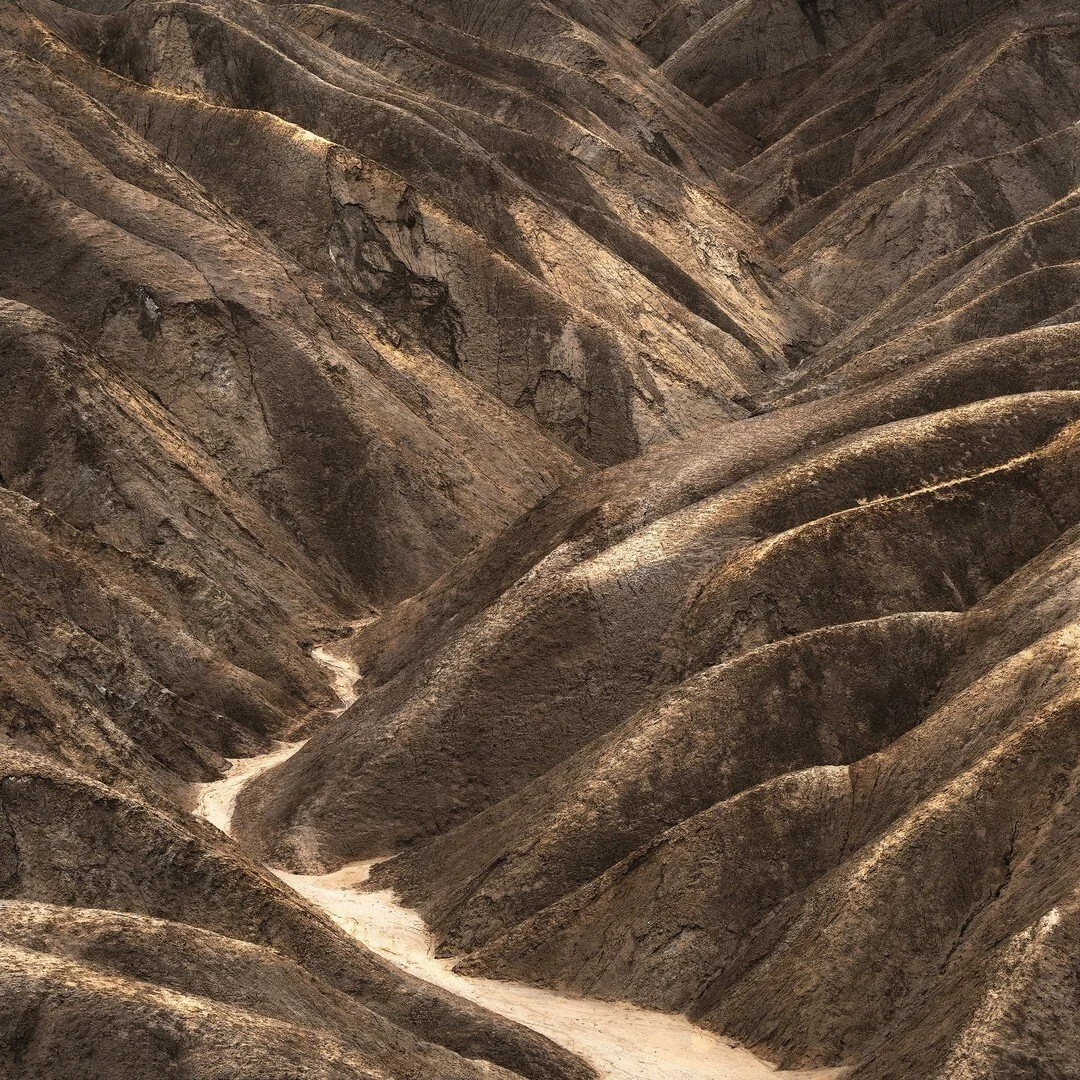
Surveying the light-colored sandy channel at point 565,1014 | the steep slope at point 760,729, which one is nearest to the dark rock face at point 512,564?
the steep slope at point 760,729

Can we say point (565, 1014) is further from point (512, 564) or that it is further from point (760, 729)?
point (512, 564)

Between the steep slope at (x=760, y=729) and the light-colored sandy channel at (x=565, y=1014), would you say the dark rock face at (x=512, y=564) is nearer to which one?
the steep slope at (x=760, y=729)

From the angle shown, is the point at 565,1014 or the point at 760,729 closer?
the point at 565,1014

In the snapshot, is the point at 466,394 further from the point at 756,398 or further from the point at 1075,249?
the point at 1075,249

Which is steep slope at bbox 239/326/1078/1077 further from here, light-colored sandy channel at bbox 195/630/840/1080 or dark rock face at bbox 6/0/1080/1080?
light-colored sandy channel at bbox 195/630/840/1080

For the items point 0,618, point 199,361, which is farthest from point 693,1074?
point 199,361

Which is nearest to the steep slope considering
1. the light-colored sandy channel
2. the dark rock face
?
the dark rock face

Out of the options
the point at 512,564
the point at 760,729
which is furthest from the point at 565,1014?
the point at 512,564
